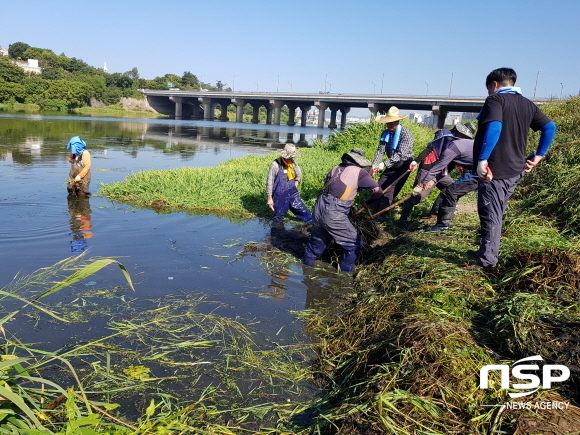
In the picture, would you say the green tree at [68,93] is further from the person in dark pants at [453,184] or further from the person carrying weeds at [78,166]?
the person in dark pants at [453,184]

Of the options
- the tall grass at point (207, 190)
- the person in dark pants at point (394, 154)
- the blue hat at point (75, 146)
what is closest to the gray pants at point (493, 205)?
the person in dark pants at point (394, 154)

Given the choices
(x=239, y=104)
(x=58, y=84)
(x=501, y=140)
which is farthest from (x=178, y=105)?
(x=501, y=140)

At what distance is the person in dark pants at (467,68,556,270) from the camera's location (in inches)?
175

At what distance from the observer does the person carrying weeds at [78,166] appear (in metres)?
9.93

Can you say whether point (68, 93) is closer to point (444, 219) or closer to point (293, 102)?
point (293, 102)

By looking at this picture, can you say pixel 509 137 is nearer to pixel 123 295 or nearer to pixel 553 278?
pixel 553 278

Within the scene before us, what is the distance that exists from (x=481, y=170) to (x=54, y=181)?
11895mm

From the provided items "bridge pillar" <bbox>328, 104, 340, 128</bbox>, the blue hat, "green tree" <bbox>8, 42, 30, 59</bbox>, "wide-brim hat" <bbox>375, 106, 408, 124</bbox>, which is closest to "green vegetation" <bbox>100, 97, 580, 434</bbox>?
"wide-brim hat" <bbox>375, 106, 408, 124</bbox>

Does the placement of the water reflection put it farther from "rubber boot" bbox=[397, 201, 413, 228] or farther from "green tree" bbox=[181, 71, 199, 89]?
"green tree" bbox=[181, 71, 199, 89]

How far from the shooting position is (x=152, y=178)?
11578 millimetres

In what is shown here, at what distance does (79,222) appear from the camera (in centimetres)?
846

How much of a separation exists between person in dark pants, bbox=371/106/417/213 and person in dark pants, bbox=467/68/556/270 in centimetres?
314

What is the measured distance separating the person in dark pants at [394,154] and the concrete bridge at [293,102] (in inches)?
1938

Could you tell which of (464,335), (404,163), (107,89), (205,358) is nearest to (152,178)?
(404,163)
